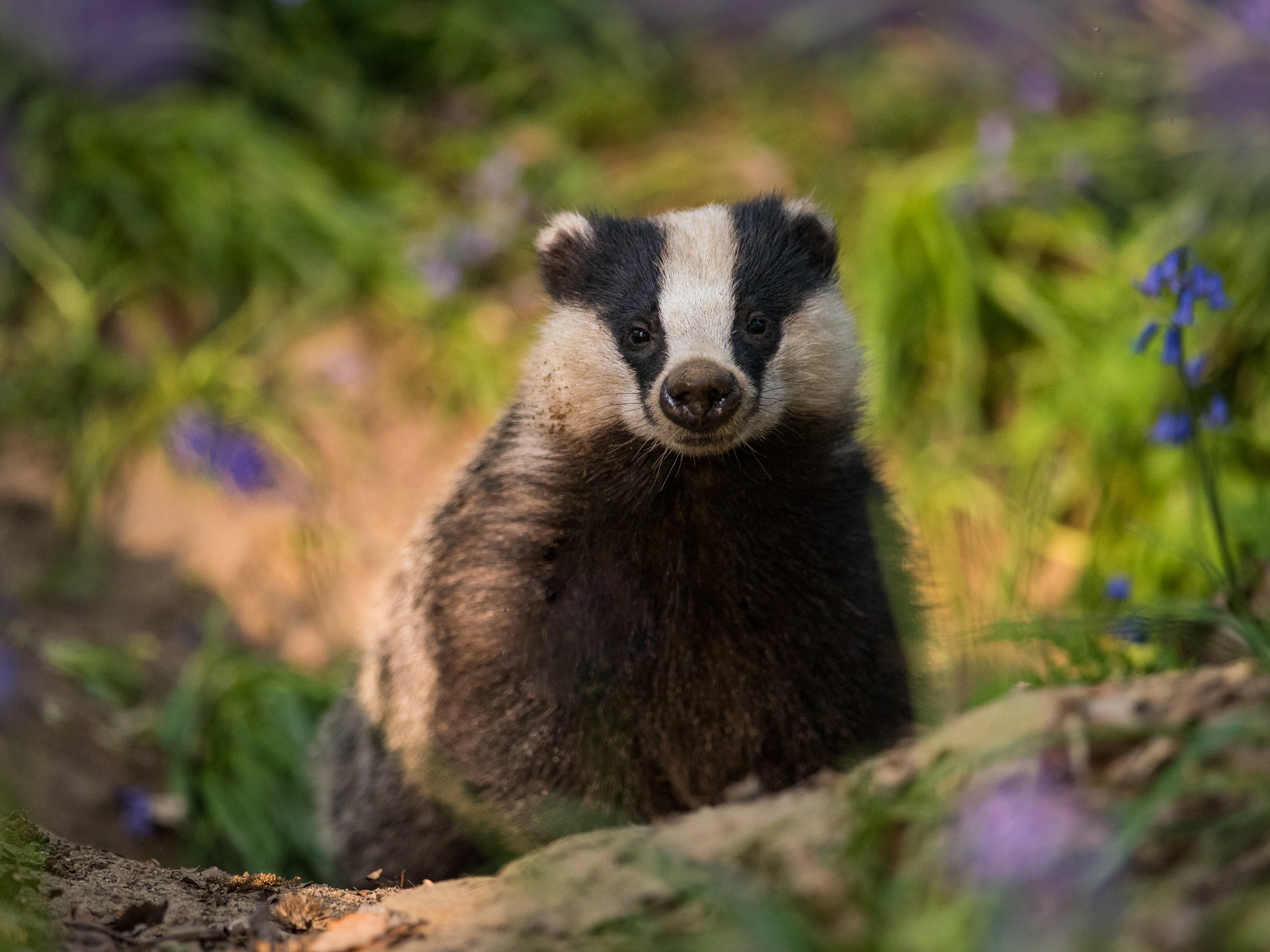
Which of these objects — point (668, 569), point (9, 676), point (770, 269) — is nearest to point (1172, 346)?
point (770, 269)

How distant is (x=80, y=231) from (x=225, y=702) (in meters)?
2.73

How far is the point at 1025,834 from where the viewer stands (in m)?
1.65

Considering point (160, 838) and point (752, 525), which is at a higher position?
point (752, 525)

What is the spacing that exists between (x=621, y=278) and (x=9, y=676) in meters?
2.67

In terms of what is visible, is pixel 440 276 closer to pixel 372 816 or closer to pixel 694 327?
pixel 372 816

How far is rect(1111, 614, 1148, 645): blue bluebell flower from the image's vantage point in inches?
114

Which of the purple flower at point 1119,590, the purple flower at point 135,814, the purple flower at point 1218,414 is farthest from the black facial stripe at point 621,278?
the purple flower at point 135,814

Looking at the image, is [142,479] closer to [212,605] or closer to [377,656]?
→ [212,605]

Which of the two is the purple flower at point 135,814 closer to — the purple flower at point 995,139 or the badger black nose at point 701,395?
the badger black nose at point 701,395

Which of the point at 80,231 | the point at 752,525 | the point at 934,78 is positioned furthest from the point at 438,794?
the point at 934,78

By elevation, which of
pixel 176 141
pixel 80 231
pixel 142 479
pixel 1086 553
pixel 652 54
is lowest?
pixel 1086 553

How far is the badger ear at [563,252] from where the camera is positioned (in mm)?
3201

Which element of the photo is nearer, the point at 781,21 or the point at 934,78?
the point at 934,78

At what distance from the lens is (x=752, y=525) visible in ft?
9.48
